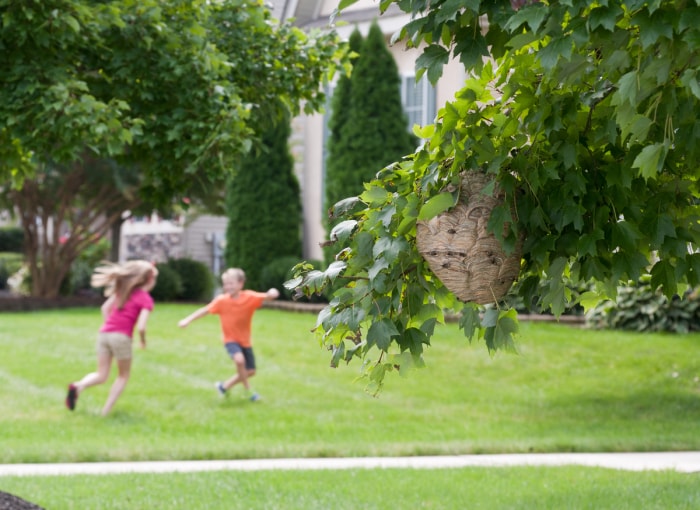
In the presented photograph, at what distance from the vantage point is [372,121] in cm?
2003

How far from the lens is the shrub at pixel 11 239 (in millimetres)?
36812

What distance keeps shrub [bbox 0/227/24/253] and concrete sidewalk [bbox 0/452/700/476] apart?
29.9 meters

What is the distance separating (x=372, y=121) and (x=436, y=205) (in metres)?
17.1

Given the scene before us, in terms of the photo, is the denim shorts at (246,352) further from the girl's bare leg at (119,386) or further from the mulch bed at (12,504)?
the mulch bed at (12,504)

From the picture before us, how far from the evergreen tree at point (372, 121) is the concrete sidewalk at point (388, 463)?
1139 centimetres

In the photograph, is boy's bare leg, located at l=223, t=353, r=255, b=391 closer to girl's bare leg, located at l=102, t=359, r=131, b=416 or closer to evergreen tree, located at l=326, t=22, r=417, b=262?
girl's bare leg, located at l=102, t=359, r=131, b=416

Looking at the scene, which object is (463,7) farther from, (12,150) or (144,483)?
(144,483)

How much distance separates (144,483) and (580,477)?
10.8ft

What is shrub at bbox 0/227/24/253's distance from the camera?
36812mm

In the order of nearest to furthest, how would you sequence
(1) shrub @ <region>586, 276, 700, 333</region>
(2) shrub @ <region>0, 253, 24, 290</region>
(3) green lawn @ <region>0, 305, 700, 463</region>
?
(3) green lawn @ <region>0, 305, 700, 463</region> → (1) shrub @ <region>586, 276, 700, 333</region> → (2) shrub @ <region>0, 253, 24, 290</region>

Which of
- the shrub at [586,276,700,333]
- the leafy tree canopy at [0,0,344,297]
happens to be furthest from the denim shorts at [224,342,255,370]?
the shrub at [586,276,700,333]

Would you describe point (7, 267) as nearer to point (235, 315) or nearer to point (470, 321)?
point (235, 315)

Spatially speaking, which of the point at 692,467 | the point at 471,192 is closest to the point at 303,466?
the point at 692,467

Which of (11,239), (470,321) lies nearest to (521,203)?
(470,321)
